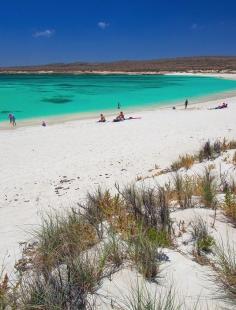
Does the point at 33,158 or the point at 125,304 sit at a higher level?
the point at 125,304

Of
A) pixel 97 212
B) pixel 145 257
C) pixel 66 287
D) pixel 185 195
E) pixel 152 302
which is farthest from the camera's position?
pixel 185 195

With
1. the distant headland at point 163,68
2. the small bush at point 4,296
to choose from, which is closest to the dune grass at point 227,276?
the small bush at point 4,296

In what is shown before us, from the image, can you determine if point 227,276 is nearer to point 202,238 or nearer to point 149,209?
point 202,238

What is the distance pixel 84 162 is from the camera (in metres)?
11.7

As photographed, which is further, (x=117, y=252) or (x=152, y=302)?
(x=117, y=252)

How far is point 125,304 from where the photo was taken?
264 centimetres

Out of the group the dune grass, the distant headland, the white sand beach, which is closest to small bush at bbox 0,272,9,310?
the white sand beach

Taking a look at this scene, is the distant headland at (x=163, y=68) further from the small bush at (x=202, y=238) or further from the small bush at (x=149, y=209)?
the small bush at (x=202, y=238)

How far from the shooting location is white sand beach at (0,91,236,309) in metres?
4.98

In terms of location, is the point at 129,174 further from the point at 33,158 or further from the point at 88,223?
the point at 88,223

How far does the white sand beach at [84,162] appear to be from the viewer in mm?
4979

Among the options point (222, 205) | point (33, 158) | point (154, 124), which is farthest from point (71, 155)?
point (222, 205)

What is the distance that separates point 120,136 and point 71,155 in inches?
153

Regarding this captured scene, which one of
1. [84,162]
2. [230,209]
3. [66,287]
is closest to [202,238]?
[230,209]
